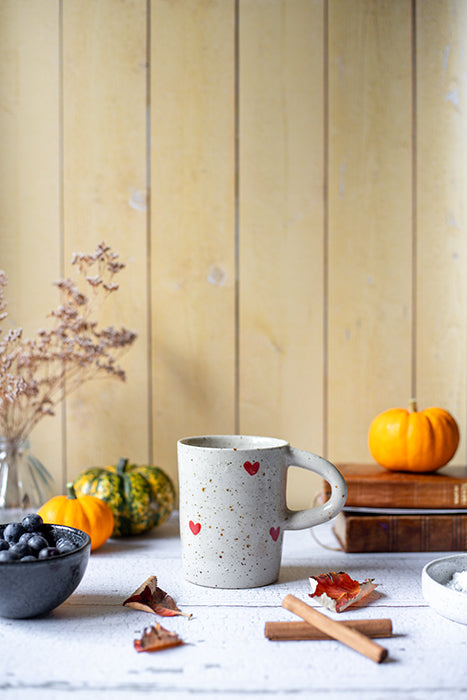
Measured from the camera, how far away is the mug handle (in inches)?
29.6

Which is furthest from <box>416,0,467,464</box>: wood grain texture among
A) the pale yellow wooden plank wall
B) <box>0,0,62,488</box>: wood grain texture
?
<box>0,0,62,488</box>: wood grain texture

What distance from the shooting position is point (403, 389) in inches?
44.1

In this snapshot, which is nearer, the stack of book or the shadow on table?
the shadow on table

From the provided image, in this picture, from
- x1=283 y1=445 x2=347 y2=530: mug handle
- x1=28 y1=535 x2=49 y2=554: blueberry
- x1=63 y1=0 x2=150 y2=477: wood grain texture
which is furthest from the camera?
x1=63 y1=0 x2=150 y2=477: wood grain texture

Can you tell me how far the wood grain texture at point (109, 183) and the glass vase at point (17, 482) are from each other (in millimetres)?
122

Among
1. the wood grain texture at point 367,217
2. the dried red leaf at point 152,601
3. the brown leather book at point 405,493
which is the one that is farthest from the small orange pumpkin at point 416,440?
the dried red leaf at point 152,601

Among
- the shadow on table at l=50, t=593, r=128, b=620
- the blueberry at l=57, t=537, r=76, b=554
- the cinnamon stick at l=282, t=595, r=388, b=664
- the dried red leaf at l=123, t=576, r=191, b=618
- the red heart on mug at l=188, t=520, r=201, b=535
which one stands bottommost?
the shadow on table at l=50, t=593, r=128, b=620

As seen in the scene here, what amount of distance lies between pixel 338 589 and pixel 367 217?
2.12ft

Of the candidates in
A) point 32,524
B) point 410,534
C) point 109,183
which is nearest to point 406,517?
point 410,534

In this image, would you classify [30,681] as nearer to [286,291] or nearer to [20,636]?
[20,636]

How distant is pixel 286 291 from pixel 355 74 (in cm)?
39

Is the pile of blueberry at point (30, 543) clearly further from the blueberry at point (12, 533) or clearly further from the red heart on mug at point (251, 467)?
the red heart on mug at point (251, 467)

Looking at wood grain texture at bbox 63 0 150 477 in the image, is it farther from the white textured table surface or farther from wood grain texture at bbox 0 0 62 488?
the white textured table surface

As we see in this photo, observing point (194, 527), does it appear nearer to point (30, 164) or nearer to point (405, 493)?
point (405, 493)
